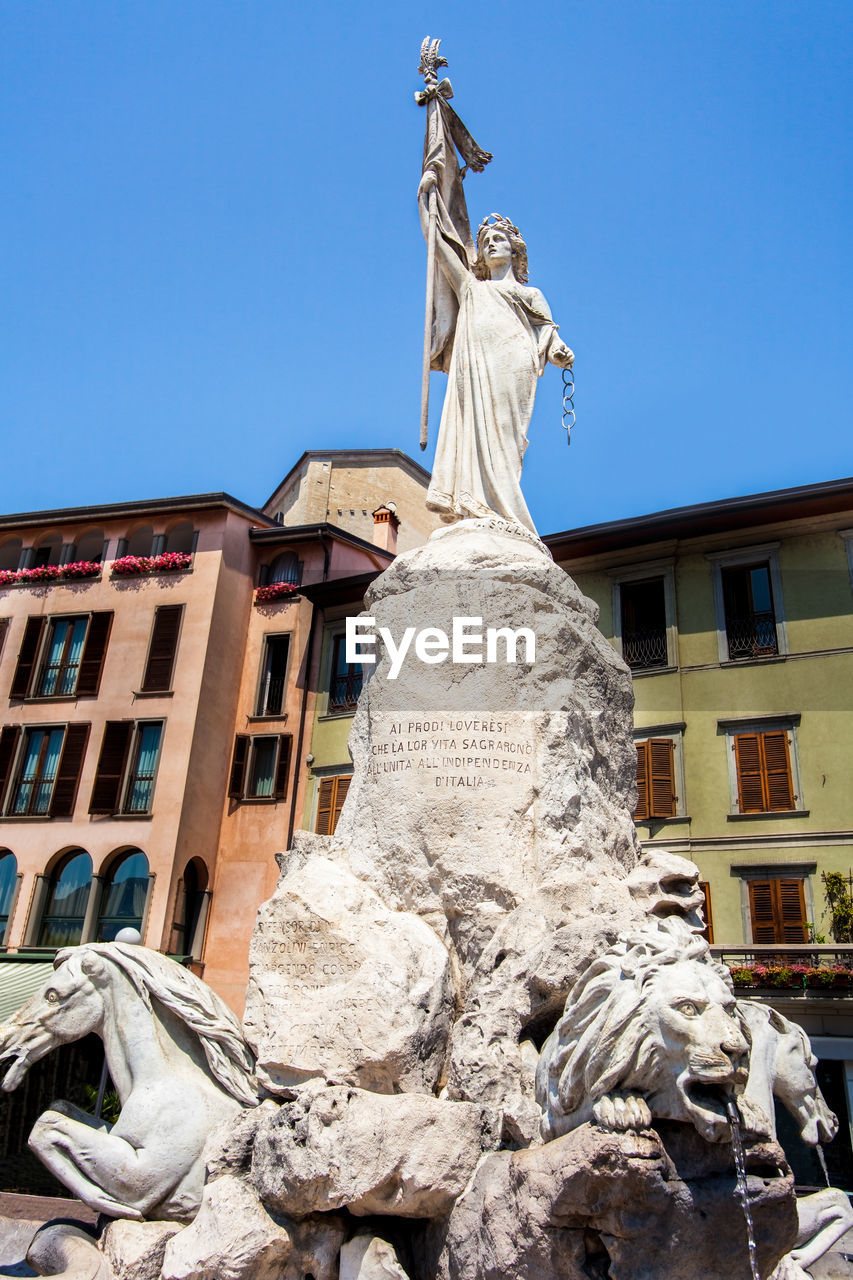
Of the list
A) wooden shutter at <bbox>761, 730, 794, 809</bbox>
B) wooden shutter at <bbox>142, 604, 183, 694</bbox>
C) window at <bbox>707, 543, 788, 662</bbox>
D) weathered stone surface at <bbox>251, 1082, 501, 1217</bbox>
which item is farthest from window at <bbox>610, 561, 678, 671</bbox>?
weathered stone surface at <bbox>251, 1082, 501, 1217</bbox>

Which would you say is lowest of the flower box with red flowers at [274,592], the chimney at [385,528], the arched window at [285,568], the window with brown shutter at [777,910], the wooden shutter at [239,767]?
the window with brown shutter at [777,910]

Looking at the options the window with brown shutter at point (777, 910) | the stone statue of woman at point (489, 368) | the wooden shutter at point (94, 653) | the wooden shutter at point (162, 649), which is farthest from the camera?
the wooden shutter at point (94, 653)

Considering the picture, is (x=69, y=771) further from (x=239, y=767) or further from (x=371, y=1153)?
(x=371, y=1153)

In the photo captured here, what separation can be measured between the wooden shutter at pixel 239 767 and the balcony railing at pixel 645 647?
9.80m

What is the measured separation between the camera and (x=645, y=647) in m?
24.1

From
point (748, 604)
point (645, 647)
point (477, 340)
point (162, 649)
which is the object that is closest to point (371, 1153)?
point (477, 340)

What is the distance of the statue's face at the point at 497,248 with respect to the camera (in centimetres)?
974

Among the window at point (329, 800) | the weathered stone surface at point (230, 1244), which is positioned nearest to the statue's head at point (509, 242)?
the weathered stone surface at point (230, 1244)

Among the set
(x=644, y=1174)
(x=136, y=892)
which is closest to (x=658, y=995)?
(x=644, y=1174)

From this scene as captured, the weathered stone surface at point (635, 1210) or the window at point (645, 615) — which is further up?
the window at point (645, 615)

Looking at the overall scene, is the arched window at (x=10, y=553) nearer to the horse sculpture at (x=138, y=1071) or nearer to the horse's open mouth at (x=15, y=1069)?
the horse sculpture at (x=138, y=1071)

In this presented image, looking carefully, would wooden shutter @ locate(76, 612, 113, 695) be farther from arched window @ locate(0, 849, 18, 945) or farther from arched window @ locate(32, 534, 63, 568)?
arched window @ locate(0, 849, 18, 945)

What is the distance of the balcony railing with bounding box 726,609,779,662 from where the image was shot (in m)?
22.7

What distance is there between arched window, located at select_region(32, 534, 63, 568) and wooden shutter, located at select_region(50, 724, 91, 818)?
6.27m
